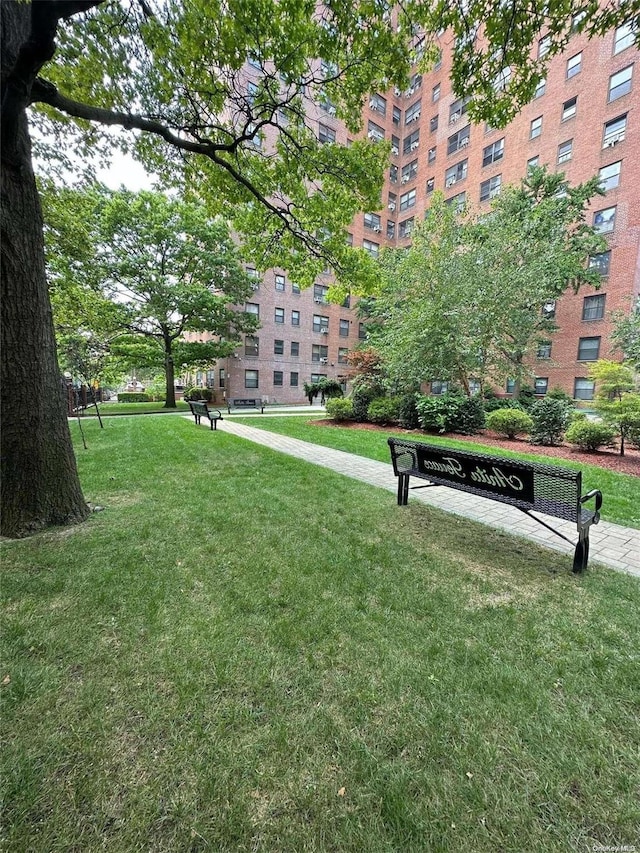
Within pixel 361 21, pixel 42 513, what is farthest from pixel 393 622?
pixel 361 21

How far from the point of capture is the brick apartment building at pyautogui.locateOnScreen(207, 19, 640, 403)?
18.9m

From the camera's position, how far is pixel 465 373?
12883 millimetres

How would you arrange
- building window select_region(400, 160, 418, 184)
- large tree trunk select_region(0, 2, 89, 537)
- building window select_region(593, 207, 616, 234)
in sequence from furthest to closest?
1. building window select_region(400, 160, 418, 184)
2. building window select_region(593, 207, 616, 234)
3. large tree trunk select_region(0, 2, 89, 537)

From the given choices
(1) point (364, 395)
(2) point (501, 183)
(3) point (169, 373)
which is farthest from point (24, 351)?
(2) point (501, 183)

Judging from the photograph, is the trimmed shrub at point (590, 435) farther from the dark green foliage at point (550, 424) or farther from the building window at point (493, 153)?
the building window at point (493, 153)

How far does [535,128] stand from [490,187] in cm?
371

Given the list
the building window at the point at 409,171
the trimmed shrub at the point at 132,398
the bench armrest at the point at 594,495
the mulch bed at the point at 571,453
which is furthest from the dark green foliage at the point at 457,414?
the building window at the point at 409,171

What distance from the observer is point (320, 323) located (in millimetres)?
31125

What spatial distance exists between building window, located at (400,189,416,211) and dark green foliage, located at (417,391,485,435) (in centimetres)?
2956

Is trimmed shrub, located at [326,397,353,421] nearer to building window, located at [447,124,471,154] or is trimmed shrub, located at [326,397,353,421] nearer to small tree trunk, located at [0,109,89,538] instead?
small tree trunk, located at [0,109,89,538]

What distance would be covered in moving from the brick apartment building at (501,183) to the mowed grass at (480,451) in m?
6.98

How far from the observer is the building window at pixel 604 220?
1939 centimetres

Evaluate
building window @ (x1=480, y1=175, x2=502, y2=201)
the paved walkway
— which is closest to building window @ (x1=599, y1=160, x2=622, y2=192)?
building window @ (x1=480, y1=175, x2=502, y2=201)

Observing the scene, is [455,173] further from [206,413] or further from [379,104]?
[206,413]
